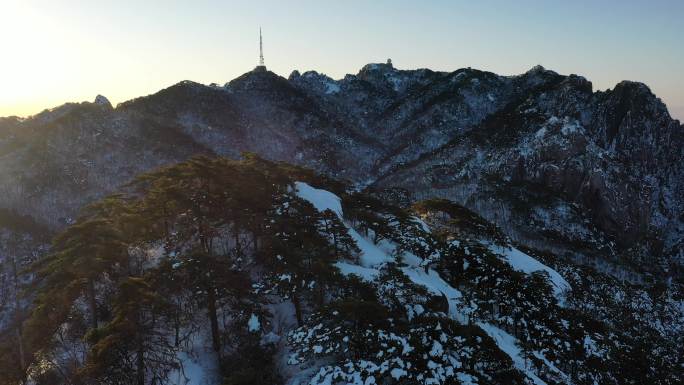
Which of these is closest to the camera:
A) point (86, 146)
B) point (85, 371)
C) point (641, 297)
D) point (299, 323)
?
point (85, 371)

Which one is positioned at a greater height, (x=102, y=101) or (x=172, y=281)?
(x=102, y=101)

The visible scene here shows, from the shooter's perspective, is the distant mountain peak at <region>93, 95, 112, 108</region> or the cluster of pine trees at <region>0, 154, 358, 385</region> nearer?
the cluster of pine trees at <region>0, 154, 358, 385</region>

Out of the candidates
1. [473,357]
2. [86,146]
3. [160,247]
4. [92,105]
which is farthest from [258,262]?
[92,105]

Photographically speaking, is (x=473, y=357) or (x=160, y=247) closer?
(x=473, y=357)

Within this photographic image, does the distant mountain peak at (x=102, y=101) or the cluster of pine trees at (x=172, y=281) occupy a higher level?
the distant mountain peak at (x=102, y=101)

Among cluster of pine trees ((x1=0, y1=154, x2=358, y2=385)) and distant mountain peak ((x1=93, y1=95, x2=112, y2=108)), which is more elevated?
distant mountain peak ((x1=93, y1=95, x2=112, y2=108))

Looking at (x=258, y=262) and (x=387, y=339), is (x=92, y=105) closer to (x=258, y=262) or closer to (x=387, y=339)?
(x=258, y=262)

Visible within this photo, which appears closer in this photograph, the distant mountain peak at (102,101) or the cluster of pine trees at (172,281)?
the cluster of pine trees at (172,281)

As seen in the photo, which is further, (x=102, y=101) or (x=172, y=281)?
(x=102, y=101)
